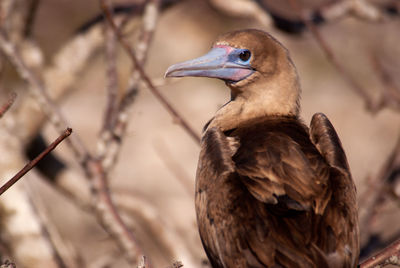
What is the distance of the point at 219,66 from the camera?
4707 mm

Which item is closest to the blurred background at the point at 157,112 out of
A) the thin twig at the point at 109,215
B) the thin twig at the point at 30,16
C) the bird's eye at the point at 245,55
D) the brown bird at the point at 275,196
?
the thin twig at the point at 30,16

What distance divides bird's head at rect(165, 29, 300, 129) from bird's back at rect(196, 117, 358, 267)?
0.73 meters

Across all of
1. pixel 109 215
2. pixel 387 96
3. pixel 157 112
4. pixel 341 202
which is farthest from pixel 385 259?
pixel 157 112

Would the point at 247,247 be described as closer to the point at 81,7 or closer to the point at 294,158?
the point at 294,158

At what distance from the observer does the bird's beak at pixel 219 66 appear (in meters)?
4.62

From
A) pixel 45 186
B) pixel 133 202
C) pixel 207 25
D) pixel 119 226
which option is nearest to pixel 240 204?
pixel 119 226

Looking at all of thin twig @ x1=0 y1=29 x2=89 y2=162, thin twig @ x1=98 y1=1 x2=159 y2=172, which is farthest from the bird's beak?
thin twig @ x1=0 y1=29 x2=89 y2=162

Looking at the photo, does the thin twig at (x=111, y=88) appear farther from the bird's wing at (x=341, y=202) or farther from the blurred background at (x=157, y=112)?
the bird's wing at (x=341, y=202)

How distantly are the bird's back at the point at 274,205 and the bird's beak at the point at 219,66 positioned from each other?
0.69m

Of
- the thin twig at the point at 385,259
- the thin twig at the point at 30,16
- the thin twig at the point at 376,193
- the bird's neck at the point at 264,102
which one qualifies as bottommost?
the thin twig at the point at 385,259

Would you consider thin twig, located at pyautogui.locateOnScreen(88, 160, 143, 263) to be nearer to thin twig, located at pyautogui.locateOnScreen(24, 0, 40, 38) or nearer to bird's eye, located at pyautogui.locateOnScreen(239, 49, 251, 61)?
bird's eye, located at pyautogui.locateOnScreen(239, 49, 251, 61)

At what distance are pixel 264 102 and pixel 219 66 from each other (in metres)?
0.40

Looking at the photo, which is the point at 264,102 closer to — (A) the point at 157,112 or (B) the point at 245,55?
(B) the point at 245,55

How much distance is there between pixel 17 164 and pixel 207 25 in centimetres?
1398
